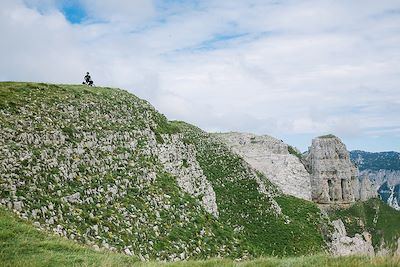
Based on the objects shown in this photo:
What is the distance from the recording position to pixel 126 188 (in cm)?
3256

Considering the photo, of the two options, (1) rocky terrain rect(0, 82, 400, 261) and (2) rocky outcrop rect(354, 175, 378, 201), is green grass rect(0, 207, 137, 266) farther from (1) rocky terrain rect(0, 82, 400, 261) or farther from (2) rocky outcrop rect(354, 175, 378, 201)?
(2) rocky outcrop rect(354, 175, 378, 201)

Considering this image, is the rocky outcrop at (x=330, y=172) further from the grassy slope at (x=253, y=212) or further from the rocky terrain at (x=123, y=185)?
the rocky terrain at (x=123, y=185)

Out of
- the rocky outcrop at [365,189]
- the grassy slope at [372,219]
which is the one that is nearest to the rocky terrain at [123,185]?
the grassy slope at [372,219]

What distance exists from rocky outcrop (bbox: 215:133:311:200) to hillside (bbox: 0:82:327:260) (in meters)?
53.4

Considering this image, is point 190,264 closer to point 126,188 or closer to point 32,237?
point 32,237

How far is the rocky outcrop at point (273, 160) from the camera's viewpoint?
111625 mm

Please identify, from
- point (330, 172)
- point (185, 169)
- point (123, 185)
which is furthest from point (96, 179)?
point (330, 172)

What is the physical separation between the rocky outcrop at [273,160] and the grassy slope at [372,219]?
47.7 feet

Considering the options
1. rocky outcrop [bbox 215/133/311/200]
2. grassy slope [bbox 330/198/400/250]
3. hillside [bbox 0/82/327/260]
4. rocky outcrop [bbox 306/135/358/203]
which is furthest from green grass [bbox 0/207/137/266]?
rocky outcrop [bbox 306/135/358/203]

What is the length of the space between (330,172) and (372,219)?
64.2 feet

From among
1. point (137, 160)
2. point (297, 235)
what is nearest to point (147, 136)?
point (137, 160)

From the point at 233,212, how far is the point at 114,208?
1046 inches

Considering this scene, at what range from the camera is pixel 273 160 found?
118000 mm

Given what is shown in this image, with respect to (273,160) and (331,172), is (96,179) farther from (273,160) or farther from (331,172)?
(331,172)
